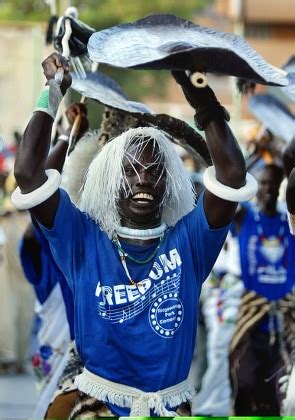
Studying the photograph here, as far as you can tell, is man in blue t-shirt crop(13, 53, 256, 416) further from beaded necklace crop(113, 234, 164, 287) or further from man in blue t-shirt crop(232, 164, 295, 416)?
man in blue t-shirt crop(232, 164, 295, 416)

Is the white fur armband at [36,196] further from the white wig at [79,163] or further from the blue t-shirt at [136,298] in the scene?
A: the white wig at [79,163]

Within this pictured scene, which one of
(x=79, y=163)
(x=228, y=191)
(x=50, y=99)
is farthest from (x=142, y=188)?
(x=79, y=163)

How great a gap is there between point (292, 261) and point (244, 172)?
3752mm

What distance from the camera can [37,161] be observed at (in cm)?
483

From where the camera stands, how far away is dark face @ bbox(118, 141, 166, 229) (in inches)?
195

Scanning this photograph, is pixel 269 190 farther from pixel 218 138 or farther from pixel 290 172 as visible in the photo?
pixel 218 138

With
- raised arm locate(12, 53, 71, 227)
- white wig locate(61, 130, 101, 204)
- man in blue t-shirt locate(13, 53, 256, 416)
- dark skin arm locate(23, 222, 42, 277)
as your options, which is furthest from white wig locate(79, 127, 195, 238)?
dark skin arm locate(23, 222, 42, 277)

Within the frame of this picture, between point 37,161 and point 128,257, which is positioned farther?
point 128,257

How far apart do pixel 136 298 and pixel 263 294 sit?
A: 3.69m

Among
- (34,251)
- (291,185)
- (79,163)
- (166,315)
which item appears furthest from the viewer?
(34,251)

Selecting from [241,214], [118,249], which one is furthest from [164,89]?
[118,249]

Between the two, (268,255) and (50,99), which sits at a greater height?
(50,99)

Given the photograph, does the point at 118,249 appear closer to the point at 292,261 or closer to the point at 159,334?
the point at 159,334

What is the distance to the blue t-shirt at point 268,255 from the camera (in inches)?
334
